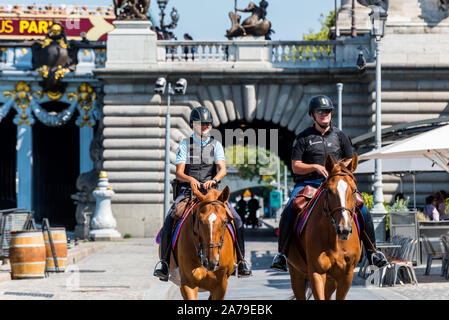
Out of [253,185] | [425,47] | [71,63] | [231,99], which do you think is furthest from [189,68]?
[253,185]

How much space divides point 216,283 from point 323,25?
69.0m

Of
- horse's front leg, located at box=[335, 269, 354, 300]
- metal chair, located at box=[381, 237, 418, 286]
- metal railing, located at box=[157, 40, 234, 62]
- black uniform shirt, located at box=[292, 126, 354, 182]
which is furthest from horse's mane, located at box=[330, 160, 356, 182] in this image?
metal railing, located at box=[157, 40, 234, 62]

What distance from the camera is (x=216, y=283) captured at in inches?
394

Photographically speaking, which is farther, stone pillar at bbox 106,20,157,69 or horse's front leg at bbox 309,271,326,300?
stone pillar at bbox 106,20,157,69

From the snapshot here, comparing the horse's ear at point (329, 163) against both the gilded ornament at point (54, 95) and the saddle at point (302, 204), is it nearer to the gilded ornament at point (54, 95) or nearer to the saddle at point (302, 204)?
the saddle at point (302, 204)

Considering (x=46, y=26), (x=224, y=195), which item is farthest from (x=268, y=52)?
(x=224, y=195)

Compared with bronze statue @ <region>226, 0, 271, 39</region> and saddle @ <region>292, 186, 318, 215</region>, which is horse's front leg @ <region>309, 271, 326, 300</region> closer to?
saddle @ <region>292, 186, 318, 215</region>

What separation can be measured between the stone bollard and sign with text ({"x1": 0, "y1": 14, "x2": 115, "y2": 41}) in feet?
78.6

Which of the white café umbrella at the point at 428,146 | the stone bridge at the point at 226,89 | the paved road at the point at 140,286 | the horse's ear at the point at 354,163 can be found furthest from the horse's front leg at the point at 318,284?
the stone bridge at the point at 226,89

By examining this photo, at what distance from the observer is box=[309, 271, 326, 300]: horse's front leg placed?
930 cm

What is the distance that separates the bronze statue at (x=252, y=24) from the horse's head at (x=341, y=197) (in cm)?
2756

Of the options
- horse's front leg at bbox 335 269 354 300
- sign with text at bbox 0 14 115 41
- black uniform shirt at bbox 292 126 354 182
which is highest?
sign with text at bbox 0 14 115 41
